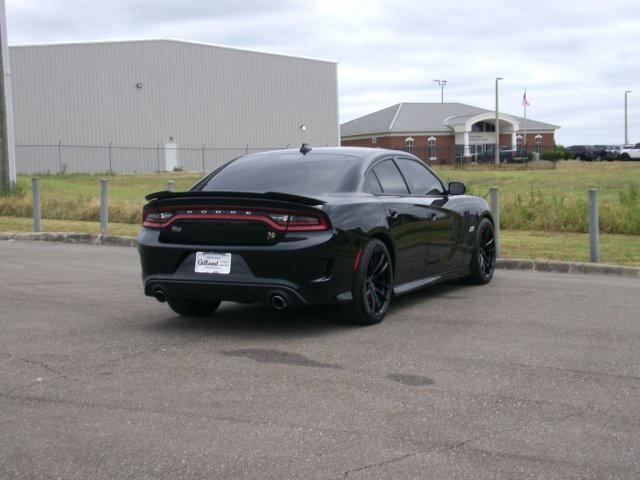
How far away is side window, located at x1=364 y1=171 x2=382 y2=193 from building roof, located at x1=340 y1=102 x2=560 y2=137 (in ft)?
255

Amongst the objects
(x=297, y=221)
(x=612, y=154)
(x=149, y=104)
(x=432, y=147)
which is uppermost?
(x=149, y=104)

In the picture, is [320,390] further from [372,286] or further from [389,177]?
[389,177]

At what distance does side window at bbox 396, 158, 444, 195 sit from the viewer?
9.30 meters

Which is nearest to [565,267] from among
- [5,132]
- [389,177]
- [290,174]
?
[389,177]

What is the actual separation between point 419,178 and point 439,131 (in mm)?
80316

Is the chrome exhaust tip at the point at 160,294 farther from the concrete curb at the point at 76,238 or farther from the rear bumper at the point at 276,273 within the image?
the concrete curb at the point at 76,238

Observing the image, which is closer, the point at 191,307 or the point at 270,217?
the point at 270,217

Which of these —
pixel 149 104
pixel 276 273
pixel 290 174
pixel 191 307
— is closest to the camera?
pixel 276 273

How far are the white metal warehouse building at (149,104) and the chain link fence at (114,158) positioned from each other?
0.06 m

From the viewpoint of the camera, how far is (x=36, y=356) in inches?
265

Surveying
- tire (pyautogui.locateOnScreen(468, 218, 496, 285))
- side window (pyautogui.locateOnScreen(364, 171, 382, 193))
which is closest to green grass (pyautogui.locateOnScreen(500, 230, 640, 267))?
tire (pyautogui.locateOnScreen(468, 218, 496, 285))

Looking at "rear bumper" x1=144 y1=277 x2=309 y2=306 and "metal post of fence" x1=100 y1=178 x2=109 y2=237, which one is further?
"metal post of fence" x1=100 y1=178 x2=109 y2=237

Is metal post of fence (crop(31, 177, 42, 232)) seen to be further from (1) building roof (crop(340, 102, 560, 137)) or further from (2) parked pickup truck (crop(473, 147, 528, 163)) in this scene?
(1) building roof (crop(340, 102, 560, 137))

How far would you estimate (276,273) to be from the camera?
7.30 meters
